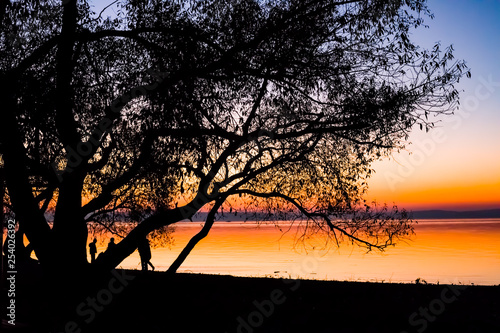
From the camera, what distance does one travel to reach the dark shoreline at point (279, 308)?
11.1 metres

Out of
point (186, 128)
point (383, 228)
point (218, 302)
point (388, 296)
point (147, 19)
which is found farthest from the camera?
point (383, 228)

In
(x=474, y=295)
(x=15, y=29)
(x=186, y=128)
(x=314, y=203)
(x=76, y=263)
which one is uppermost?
(x=15, y=29)

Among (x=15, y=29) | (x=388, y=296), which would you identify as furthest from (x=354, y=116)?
(x=15, y=29)

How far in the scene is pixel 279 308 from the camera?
42.6ft

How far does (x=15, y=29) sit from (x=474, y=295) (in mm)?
13764

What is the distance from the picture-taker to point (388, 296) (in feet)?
48.9

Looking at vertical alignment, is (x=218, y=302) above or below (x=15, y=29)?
below

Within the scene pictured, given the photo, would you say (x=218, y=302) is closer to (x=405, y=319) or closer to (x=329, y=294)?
(x=329, y=294)

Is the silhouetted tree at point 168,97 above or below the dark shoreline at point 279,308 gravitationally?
above

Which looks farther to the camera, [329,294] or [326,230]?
[326,230]

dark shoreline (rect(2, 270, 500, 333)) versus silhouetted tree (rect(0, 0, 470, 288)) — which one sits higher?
silhouetted tree (rect(0, 0, 470, 288))

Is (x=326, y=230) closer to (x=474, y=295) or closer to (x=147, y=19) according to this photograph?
(x=474, y=295)

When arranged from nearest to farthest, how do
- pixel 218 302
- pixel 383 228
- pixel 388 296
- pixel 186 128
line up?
pixel 186 128 → pixel 218 302 → pixel 388 296 → pixel 383 228

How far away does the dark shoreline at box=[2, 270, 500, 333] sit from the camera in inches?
439
